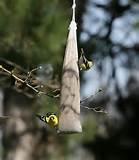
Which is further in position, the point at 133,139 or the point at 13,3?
the point at 133,139

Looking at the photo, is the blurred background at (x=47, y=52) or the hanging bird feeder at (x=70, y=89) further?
the blurred background at (x=47, y=52)

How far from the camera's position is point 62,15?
10.7 feet

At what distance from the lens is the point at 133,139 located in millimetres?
8109

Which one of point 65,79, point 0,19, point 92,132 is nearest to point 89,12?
point 0,19

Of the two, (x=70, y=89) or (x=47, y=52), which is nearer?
(x=70, y=89)

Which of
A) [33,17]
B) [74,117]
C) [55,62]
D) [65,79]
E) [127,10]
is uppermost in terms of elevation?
[127,10]

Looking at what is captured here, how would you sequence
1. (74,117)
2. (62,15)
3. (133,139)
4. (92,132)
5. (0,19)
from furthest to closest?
(133,139), (92,132), (62,15), (0,19), (74,117)

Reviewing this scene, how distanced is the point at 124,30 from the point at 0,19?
180cm

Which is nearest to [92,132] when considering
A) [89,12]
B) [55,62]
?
[89,12]

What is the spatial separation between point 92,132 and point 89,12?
6.68ft

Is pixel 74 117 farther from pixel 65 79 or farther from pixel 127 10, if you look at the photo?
pixel 127 10

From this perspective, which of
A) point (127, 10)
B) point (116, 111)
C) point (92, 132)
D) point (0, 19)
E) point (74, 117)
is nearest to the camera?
point (74, 117)

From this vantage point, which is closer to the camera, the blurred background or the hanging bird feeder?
the hanging bird feeder

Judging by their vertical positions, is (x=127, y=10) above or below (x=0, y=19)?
above
